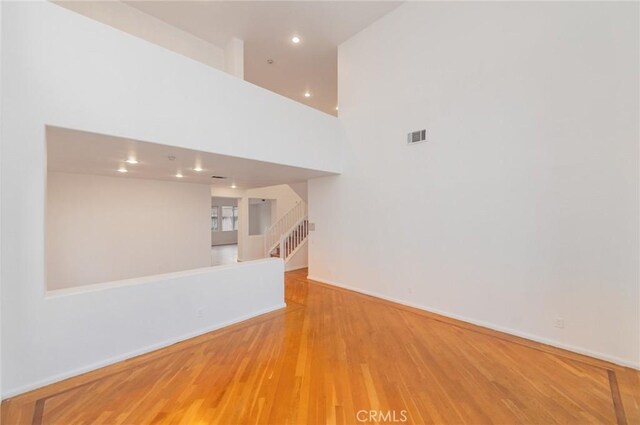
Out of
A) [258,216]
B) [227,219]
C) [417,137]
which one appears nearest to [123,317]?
[417,137]

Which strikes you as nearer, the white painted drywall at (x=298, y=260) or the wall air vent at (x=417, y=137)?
the wall air vent at (x=417, y=137)

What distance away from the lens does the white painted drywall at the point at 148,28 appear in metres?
4.46

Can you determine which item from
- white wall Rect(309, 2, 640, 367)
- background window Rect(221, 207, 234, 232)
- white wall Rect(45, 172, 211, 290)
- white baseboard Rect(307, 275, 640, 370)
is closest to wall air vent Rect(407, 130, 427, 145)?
white wall Rect(309, 2, 640, 367)

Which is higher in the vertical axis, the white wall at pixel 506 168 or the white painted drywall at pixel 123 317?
the white wall at pixel 506 168

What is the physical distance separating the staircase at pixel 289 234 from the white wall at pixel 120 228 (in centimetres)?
205

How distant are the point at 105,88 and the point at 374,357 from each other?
4017 mm

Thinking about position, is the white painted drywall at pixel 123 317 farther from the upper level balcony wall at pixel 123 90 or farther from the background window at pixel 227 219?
the background window at pixel 227 219

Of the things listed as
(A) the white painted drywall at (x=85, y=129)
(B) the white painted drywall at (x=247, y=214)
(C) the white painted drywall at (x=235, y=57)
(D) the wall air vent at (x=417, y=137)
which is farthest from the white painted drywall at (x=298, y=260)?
(C) the white painted drywall at (x=235, y=57)

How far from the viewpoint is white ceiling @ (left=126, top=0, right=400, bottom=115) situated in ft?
15.5

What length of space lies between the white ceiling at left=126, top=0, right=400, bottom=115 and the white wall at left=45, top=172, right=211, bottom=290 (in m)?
3.46

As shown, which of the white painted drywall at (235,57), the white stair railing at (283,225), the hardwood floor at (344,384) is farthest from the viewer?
the white stair railing at (283,225)

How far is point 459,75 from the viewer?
3896 mm

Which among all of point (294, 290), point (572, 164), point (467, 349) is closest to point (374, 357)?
point (467, 349)

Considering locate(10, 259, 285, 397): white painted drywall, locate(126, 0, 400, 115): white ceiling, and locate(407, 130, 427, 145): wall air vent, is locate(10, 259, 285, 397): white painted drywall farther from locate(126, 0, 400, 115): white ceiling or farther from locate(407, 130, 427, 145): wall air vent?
locate(126, 0, 400, 115): white ceiling
